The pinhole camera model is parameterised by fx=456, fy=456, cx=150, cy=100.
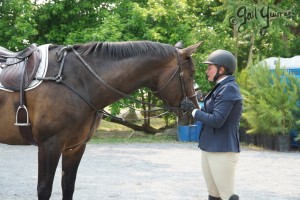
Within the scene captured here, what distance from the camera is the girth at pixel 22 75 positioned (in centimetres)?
426

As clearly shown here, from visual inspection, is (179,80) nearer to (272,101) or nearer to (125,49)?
(125,49)

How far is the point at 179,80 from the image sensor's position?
14.1 feet

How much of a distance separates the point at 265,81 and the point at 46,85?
8.70 m

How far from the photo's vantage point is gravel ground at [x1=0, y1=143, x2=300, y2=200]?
6.59 meters

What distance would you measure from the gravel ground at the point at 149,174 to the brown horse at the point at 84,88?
6.84 ft

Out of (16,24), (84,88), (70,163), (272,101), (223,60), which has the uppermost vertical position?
(16,24)

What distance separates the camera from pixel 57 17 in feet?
47.4

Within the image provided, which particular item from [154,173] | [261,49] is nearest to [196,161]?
[154,173]

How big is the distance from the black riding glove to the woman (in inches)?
0.5

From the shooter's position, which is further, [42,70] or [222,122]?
[42,70]

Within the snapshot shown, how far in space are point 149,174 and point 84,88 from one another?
4258 millimetres

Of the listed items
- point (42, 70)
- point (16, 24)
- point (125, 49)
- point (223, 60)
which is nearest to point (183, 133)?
point (16, 24)

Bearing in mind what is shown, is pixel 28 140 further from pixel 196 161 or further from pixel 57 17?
pixel 57 17

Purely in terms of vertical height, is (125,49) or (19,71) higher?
(125,49)
